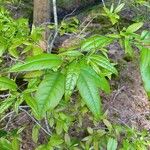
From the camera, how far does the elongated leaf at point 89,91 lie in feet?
3.30

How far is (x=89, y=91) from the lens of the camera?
1010 mm

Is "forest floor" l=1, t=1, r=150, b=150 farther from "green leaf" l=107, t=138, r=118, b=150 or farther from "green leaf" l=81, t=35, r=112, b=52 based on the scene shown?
"green leaf" l=81, t=35, r=112, b=52

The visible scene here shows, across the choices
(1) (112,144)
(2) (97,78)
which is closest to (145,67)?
(2) (97,78)

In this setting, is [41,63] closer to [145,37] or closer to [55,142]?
[145,37]

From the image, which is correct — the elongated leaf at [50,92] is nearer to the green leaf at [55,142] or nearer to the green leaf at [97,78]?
the green leaf at [97,78]

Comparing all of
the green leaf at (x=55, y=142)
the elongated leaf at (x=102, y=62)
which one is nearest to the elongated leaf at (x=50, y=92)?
the elongated leaf at (x=102, y=62)

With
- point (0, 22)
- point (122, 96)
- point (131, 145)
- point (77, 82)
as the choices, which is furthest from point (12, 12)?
point (77, 82)

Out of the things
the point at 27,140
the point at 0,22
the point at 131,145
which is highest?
the point at 0,22

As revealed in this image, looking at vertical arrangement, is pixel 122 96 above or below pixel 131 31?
below

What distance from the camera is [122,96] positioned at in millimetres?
3170

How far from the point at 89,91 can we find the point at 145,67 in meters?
0.20

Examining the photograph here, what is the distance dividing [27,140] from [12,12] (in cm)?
226

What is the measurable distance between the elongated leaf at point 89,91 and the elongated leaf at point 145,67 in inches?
6.3

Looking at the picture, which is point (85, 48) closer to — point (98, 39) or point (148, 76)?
point (98, 39)
